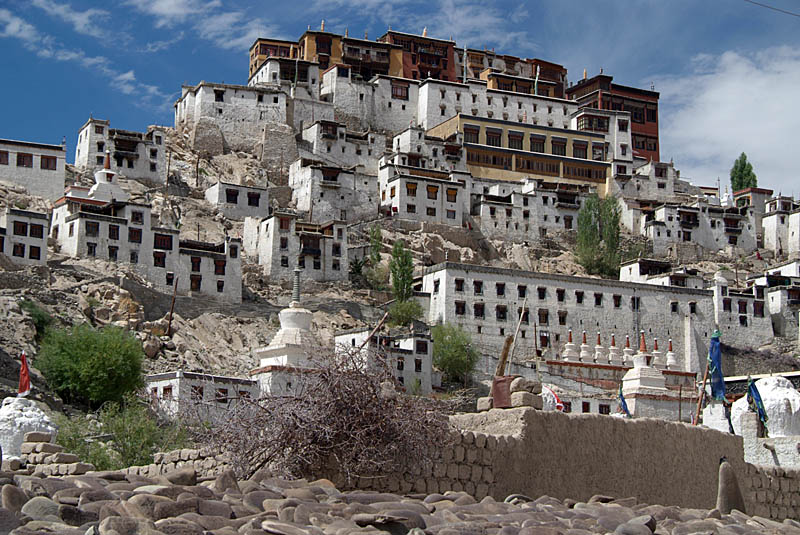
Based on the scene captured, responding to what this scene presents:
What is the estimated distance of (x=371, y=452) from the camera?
13.1 metres

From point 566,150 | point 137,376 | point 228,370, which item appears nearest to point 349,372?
point 137,376

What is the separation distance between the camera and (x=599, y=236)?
77.8 meters

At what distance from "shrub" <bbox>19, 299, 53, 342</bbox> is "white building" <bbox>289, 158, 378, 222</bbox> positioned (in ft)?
88.9

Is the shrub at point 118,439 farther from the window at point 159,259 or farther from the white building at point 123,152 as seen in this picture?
the white building at point 123,152

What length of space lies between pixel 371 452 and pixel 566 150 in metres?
78.2

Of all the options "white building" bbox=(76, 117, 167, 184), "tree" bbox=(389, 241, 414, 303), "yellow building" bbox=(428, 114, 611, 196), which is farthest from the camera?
"yellow building" bbox=(428, 114, 611, 196)

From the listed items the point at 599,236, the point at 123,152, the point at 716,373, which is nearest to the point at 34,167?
the point at 123,152

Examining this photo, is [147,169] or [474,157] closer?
[147,169]

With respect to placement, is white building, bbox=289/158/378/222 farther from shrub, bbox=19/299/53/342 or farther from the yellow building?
shrub, bbox=19/299/53/342

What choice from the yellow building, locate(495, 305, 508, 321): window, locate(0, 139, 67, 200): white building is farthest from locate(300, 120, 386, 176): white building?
locate(495, 305, 508, 321): window

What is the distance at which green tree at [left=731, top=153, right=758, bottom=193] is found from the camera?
3853 inches

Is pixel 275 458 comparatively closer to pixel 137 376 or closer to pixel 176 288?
pixel 137 376

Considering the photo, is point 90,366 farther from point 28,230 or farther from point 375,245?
point 375,245

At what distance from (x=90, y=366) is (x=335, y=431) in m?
33.0
